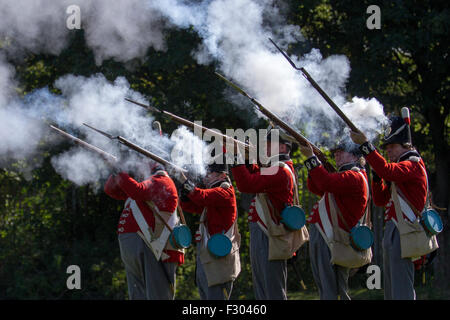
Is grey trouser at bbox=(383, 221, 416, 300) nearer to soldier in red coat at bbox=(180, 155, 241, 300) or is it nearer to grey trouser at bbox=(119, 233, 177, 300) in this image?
soldier in red coat at bbox=(180, 155, 241, 300)

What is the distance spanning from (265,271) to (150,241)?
3.70 ft

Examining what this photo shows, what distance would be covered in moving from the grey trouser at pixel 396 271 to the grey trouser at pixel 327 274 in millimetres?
385

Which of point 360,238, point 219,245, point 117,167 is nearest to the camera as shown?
point 360,238

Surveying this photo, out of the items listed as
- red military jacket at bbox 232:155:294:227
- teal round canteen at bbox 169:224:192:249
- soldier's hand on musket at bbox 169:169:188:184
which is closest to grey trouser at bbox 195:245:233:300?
teal round canteen at bbox 169:224:192:249

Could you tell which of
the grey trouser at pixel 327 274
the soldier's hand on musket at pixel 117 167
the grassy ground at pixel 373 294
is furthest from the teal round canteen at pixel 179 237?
the grassy ground at pixel 373 294

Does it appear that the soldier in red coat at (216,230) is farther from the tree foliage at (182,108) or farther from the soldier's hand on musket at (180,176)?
the tree foliage at (182,108)

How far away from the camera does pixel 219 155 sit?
6.58 m

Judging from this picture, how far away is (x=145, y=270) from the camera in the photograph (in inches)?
263

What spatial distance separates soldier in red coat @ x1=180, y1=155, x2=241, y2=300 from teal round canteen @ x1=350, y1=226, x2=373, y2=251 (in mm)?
1126

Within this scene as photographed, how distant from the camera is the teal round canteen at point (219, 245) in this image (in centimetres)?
641

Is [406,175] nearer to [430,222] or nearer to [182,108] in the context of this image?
[430,222]

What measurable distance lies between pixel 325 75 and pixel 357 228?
79.4 inches

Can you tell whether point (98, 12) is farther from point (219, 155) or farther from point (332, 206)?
point (332, 206)

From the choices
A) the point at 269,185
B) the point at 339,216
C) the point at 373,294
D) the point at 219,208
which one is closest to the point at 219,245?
the point at 219,208
